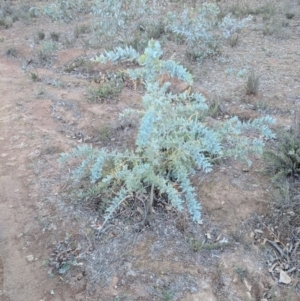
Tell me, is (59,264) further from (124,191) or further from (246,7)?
(246,7)

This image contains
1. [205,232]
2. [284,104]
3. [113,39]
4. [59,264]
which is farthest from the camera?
[113,39]

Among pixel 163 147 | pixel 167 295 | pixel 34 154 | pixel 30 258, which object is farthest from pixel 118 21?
pixel 167 295

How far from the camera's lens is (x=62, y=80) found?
5.75m

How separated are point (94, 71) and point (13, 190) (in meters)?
2.85

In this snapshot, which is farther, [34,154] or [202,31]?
[202,31]

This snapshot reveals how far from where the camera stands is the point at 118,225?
10.2 feet

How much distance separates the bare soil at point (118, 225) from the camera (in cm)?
272

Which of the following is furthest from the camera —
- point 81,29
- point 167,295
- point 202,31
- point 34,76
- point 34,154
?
point 81,29

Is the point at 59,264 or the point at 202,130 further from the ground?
the point at 202,130

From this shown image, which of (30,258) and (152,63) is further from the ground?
(152,63)

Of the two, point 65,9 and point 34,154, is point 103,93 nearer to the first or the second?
point 34,154

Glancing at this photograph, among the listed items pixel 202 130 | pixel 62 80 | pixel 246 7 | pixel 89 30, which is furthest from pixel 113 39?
pixel 202 130

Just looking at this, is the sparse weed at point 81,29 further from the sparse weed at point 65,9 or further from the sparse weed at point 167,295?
the sparse weed at point 167,295

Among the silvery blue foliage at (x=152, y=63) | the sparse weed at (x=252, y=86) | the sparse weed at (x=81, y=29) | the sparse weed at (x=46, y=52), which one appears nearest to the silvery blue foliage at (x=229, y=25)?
the sparse weed at (x=252, y=86)
